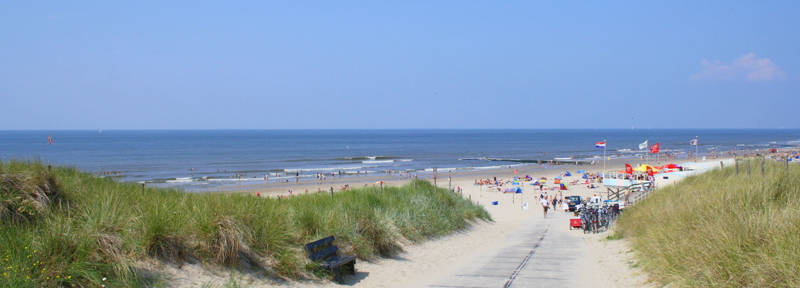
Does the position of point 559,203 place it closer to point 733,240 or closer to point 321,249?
point 321,249

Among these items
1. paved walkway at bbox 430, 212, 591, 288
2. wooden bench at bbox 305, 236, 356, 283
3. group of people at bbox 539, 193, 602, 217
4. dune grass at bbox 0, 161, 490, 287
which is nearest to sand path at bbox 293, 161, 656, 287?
paved walkway at bbox 430, 212, 591, 288

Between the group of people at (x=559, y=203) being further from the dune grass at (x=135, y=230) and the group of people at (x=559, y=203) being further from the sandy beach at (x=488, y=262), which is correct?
the dune grass at (x=135, y=230)

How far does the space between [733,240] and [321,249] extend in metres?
5.74

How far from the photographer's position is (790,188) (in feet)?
29.9

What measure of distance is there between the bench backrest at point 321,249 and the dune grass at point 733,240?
16.4ft

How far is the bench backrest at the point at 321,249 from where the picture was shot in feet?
28.0

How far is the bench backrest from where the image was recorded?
8530 mm

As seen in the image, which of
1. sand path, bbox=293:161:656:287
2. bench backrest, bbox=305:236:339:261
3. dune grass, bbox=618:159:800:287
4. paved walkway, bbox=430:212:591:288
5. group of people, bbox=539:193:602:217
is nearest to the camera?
dune grass, bbox=618:159:800:287

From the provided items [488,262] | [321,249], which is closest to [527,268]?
[488,262]

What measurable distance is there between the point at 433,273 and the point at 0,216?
6.48 m

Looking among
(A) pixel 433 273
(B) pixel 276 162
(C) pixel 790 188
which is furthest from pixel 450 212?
(B) pixel 276 162

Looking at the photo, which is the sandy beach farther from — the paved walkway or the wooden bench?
the wooden bench

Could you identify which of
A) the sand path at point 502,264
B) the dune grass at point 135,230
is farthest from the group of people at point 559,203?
the dune grass at point 135,230

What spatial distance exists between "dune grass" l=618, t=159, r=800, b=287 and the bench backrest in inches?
196
